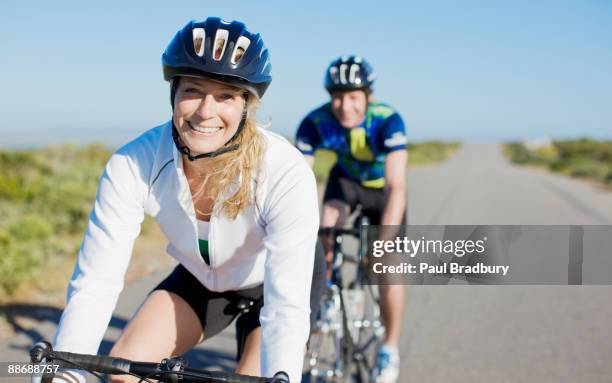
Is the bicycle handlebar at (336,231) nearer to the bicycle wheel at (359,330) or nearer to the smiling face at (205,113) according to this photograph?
the bicycle wheel at (359,330)

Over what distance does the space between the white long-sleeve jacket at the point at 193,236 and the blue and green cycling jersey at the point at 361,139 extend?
208 cm

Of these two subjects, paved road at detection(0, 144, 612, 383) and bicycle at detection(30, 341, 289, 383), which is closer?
bicycle at detection(30, 341, 289, 383)

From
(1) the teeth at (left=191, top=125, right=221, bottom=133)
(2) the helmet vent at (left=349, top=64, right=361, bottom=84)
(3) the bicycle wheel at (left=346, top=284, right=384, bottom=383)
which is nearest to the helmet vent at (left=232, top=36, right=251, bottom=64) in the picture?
(1) the teeth at (left=191, top=125, right=221, bottom=133)

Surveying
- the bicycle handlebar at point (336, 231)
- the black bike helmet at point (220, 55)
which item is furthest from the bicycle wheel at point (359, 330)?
the black bike helmet at point (220, 55)

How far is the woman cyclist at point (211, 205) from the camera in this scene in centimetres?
233

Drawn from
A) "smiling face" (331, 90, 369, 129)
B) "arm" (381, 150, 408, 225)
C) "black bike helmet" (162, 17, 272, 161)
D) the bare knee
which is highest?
"smiling face" (331, 90, 369, 129)

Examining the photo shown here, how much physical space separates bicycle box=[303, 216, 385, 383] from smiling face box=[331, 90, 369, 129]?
2.63 ft

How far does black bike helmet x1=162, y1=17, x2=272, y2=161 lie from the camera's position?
234cm

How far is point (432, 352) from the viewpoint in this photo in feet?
18.2

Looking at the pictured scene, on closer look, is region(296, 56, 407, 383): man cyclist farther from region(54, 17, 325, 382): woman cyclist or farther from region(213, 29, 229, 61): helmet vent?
region(213, 29, 229, 61): helmet vent

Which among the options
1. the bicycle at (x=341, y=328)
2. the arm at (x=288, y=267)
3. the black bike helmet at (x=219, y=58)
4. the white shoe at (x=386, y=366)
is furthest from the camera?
the white shoe at (x=386, y=366)

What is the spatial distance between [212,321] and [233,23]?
137cm

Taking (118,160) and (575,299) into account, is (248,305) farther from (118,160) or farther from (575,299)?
(575,299)

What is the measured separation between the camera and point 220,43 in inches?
95.3
